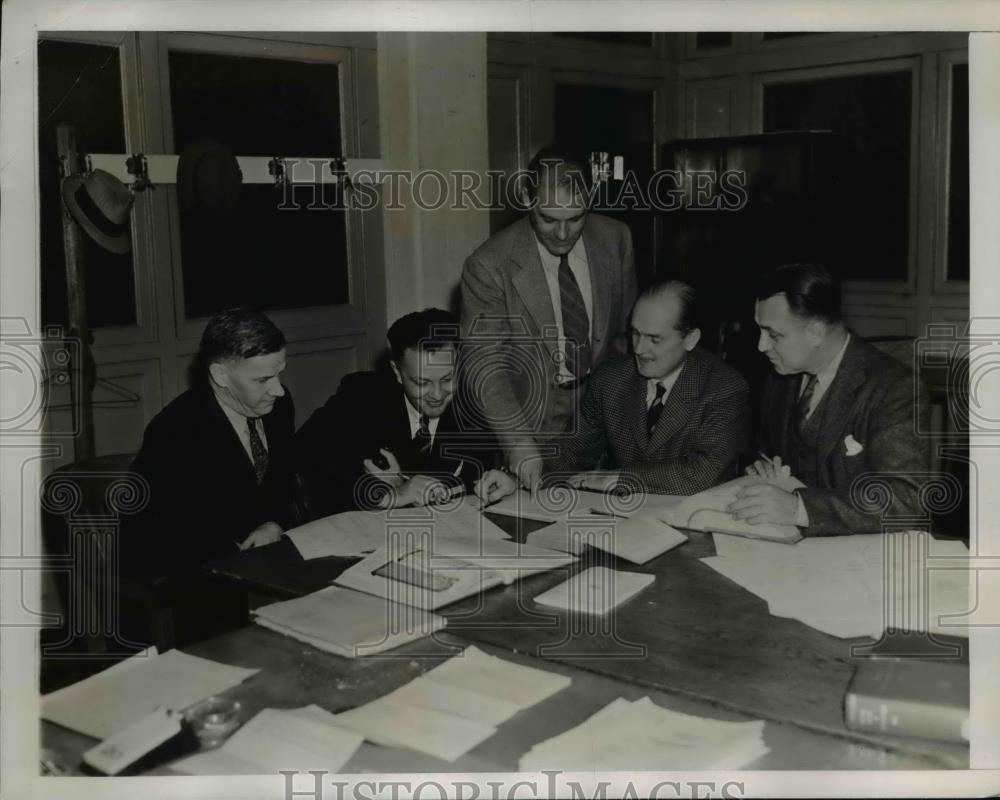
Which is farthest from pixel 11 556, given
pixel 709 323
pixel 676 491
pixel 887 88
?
pixel 887 88

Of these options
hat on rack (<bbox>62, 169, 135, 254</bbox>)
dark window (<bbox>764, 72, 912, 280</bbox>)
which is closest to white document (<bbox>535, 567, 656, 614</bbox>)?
hat on rack (<bbox>62, 169, 135, 254</bbox>)

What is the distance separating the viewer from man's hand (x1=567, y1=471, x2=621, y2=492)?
8.92 ft

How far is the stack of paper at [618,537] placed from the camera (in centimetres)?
216

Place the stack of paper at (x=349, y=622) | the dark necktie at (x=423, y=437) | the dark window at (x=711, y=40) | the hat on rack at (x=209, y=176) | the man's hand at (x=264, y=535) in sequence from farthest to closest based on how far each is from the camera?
1. the dark window at (x=711, y=40)
2. the hat on rack at (x=209, y=176)
3. the dark necktie at (x=423, y=437)
4. the man's hand at (x=264, y=535)
5. the stack of paper at (x=349, y=622)


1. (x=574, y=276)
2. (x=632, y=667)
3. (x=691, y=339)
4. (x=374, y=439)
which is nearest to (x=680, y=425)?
(x=691, y=339)

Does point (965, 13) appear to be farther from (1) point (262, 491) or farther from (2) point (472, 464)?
(1) point (262, 491)

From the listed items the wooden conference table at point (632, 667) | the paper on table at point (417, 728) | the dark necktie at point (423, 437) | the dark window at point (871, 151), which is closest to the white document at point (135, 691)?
the wooden conference table at point (632, 667)

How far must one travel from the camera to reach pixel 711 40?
5766 mm

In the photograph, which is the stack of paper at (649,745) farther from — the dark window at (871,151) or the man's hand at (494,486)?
the dark window at (871,151)

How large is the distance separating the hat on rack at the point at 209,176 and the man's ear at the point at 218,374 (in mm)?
1020

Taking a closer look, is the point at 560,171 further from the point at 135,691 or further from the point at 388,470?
the point at 135,691

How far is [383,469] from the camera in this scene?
118 inches

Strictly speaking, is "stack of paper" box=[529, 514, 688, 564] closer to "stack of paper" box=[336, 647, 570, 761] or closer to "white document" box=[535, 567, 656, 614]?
"white document" box=[535, 567, 656, 614]

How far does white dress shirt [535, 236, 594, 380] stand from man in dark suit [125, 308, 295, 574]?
99cm
